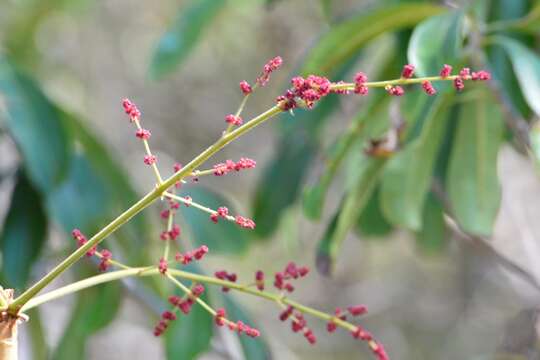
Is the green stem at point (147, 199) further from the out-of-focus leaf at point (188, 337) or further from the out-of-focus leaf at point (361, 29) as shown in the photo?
the out-of-focus leaf at point (361, 29)

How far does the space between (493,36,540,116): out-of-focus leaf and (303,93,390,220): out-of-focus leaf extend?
22cm

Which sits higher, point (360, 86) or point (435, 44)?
point (435, 44)

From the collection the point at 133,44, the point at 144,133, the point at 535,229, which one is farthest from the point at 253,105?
the point at 144,133

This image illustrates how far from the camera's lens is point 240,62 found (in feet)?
14.0

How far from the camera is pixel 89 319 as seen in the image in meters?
1.77

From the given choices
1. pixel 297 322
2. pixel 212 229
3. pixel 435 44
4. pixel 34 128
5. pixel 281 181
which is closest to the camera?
pixel 297 322

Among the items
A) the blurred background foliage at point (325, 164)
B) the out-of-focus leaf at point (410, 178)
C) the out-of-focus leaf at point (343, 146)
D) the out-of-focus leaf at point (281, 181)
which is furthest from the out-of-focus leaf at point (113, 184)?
the out-of-focus leaf at point (410, 178)

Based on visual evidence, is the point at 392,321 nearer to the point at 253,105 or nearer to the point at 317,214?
the point at 253,105

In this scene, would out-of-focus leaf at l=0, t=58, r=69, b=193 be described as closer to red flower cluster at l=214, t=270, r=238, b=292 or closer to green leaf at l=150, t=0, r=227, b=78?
green leaf at l=150, t=0, r=227, b=78

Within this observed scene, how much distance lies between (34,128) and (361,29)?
58cm

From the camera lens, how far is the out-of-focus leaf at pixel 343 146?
1562mm

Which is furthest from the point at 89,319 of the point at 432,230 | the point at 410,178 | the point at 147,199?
the point at 147,199

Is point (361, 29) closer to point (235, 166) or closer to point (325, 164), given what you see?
point (325, 164)

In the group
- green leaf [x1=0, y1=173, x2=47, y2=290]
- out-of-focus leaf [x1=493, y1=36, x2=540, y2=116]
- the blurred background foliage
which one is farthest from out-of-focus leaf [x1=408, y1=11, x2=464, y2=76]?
green leaf [x1=0, y1=173, x2=47, y2=290]
